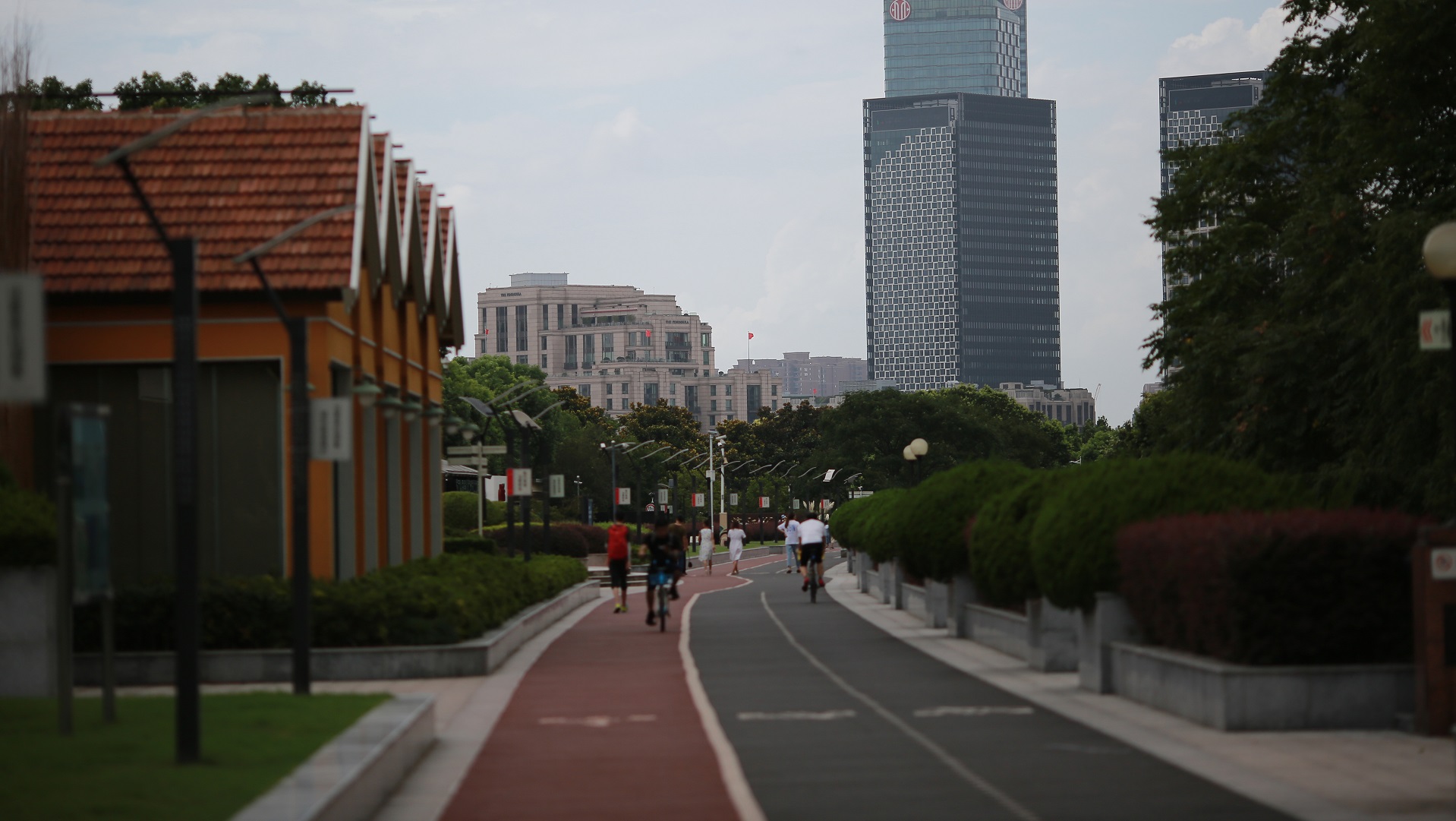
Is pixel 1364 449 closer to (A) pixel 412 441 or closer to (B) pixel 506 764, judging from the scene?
(A) pixel 412 441

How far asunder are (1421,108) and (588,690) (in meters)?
17.3

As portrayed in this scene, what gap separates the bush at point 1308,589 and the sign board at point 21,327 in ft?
31.0

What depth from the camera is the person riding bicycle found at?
1160 inches

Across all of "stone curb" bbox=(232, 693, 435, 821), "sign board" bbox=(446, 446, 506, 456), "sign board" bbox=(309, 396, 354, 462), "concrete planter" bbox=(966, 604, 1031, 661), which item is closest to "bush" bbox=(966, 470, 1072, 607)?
"concrete planter" bbox=(966, 604, 1031, 661)

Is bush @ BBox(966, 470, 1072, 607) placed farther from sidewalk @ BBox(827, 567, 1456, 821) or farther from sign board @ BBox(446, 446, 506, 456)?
sign board @ BBox(446, 446, 506, 456)

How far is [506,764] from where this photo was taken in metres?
13.2

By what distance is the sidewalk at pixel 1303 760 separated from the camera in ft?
34.8

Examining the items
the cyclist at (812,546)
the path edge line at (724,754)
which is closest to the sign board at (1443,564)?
the path edge line at (724,754)

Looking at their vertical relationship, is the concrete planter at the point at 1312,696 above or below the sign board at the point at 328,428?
below

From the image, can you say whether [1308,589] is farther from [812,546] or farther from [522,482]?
[522,482]

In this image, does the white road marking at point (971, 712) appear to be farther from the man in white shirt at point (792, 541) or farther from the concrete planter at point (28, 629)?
the man in white shirt at point (792, 541)

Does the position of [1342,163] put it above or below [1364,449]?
above

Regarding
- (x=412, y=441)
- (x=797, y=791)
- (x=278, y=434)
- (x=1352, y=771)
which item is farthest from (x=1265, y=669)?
(x=412, y=441)

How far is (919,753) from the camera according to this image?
1334 cm
